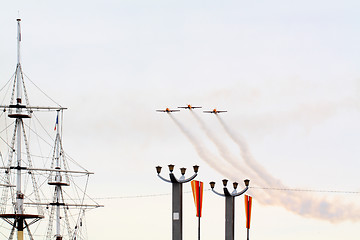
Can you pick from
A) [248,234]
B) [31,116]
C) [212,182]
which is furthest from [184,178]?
[31,116]

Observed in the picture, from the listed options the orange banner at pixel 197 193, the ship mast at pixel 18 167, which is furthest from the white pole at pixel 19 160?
the orange banner at pixel 197 193

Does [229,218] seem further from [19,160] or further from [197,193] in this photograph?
[19,160]

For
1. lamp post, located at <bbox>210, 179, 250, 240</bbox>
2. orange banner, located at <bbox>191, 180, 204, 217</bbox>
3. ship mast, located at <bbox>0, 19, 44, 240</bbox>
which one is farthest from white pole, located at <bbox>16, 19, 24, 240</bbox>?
orange banner, located at <bbox>191, 180, 204, 217</bbox>

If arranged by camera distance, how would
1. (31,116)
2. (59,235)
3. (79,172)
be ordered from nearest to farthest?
(31,116)
(79,172)
(59,235)

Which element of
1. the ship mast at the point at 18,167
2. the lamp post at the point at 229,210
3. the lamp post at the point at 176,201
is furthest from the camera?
the ship mast at the point at 18,167

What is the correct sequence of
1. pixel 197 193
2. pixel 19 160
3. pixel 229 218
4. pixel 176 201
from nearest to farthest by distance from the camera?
pixel 176 201 → pixel 197 193 → pixel 229 218 → pixel 19 160

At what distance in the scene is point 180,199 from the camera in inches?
2315

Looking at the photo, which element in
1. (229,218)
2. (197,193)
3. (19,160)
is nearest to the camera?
(197,193)

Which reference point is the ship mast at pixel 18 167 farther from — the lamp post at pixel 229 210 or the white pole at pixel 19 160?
the lamp post at pixel 229 210

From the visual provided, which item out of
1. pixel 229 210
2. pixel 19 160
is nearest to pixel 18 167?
pixel 19 160

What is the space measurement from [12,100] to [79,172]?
1666 cm

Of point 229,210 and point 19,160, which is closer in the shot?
point 229,210

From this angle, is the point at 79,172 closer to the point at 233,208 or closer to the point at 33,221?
the point at 33,221

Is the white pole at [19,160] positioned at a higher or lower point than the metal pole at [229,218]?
higher
